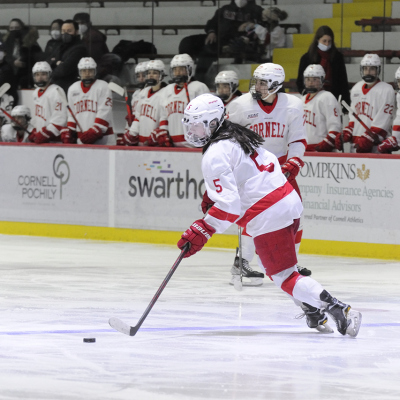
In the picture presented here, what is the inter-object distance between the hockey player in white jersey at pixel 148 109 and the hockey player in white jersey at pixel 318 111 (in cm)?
158

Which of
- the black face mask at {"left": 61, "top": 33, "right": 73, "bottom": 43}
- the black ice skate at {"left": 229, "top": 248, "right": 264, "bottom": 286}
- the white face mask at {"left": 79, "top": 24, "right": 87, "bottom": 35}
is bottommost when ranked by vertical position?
the black ice skate at {"left": 229, "top": 248, "right": 264, "bottom": 286}

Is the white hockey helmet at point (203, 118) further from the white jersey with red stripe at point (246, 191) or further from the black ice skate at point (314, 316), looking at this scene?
the black ice skate at point (314, 316)

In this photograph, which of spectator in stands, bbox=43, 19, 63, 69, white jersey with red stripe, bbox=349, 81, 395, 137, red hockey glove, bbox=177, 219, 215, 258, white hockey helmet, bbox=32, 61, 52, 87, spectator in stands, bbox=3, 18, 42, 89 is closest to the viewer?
red hockey glove, bbox=177, 219, 215, 258

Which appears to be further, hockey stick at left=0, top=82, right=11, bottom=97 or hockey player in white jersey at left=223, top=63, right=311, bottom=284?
hockey stick at left=0, top=82, right=11, bottom=97

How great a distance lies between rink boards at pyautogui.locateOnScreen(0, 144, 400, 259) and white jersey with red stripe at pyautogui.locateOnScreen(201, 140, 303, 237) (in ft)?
12.3

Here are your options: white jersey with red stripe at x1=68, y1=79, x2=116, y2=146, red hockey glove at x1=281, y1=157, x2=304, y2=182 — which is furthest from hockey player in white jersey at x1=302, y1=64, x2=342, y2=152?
red hockey glove at x1=281, y1=157, x2=304, y2=182

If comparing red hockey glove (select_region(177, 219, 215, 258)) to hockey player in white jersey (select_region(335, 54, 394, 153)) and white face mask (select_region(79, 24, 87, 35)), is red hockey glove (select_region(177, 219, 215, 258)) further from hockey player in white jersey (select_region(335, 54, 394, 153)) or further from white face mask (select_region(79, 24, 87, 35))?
white face mask (select_region(79, 24, 87, 35))

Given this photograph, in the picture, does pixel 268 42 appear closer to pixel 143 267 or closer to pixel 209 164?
pixel 143 267

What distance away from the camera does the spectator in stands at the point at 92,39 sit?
12.3 meters

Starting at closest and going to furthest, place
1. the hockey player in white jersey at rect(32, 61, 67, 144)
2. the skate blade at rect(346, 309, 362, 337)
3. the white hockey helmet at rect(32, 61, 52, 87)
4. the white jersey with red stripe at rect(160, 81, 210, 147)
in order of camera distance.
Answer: the skate blade at rect(346, 309, 362, 337)
the white jersey with red stripe at rect(160, 81, 210, 147)
the hockey player in white jersey at rect(32, 61, 67, 144)
the white hockey helmet at rect(32, 61, 52, 87)

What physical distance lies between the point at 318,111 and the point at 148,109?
184 cm

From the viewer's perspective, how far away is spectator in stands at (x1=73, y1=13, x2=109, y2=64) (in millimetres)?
12289

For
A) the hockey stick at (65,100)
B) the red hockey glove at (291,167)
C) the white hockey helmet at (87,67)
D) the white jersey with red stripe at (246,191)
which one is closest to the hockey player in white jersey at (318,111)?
the white hockey helmet at (87,67)

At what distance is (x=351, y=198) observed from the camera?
28.3 feet
